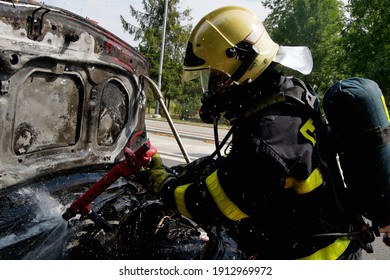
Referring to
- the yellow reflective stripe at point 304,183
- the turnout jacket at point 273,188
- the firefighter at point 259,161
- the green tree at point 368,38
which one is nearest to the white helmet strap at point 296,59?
the firefighter at point 259,161

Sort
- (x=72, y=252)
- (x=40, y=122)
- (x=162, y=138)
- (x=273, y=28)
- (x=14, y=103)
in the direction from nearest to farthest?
(x=72, y=252)
(x=14, y=103)
(x=40, y=122)
(x=162, y=138)
(x=273, y=28)

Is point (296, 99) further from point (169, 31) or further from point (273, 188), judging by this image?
point (169, 31)

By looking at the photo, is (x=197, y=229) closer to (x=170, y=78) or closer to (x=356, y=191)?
(x=356, y=191)

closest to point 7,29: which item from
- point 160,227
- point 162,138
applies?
point 160,227

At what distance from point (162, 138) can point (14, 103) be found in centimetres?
977

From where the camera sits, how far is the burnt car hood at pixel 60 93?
1883 millimetres

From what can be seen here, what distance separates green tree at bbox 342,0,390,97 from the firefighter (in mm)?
11357

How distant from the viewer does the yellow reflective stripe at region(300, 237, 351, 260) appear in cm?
181

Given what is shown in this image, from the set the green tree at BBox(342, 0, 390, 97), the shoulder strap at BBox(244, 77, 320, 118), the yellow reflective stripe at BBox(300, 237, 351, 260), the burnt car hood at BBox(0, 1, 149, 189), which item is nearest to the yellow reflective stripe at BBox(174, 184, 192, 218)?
the shoulder strap at BBox(244, 77, 320, 118)

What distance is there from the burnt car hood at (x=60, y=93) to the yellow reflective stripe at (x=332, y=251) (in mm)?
1418

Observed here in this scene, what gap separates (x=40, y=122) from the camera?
211 cm

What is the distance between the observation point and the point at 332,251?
1.82m

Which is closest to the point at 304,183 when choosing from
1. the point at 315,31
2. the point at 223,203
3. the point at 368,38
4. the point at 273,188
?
the point at 273,188

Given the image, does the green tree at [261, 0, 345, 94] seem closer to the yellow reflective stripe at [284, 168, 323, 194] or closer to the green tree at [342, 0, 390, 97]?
the green tree at [342, 0, 390, 97]
